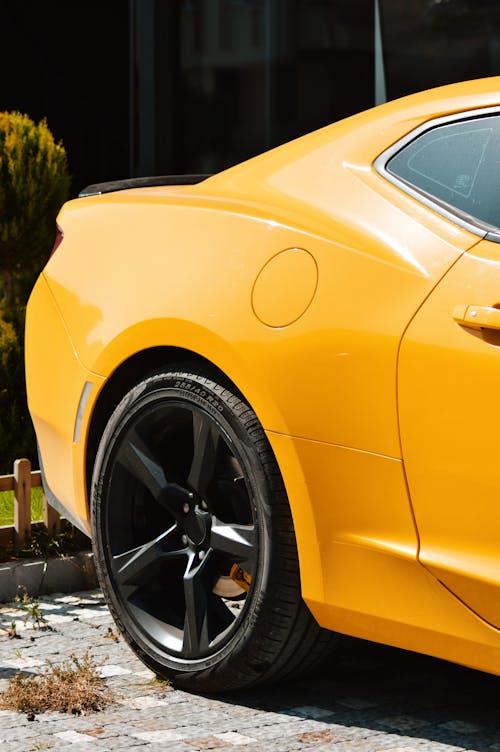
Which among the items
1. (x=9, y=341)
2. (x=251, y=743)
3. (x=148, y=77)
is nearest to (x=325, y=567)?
(x=251, y=743)

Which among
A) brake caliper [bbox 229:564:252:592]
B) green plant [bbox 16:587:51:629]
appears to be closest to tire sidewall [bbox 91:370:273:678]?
brake caliper [bbox 229:564:252:592]

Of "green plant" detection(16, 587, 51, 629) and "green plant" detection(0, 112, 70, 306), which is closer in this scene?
"green plant" detection(16, 587, 51, 629)

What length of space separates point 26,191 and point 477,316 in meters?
4.32

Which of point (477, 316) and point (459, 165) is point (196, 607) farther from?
point (459, 165)

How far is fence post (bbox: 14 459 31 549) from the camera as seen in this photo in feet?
16.5

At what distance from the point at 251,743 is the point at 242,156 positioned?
6.94 m

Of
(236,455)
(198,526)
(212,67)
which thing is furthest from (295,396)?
(212,67)

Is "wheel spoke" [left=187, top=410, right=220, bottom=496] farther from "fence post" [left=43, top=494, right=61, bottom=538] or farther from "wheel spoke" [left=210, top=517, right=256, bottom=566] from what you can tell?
"fence post" [left=43, top=494, right=61, bottom=538]

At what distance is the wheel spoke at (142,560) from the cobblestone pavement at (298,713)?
11.5 inches

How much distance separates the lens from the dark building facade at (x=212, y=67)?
8.27 metres

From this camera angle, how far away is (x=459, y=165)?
329 cm

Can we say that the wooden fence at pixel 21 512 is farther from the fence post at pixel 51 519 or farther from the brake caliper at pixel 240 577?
the brake caliper at pixel 240 577

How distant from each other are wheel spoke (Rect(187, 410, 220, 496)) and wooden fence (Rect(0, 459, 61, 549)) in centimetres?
157

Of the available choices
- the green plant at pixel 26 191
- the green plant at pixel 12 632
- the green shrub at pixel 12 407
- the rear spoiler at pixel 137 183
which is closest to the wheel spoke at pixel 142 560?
the green plant at pixel 12 632
